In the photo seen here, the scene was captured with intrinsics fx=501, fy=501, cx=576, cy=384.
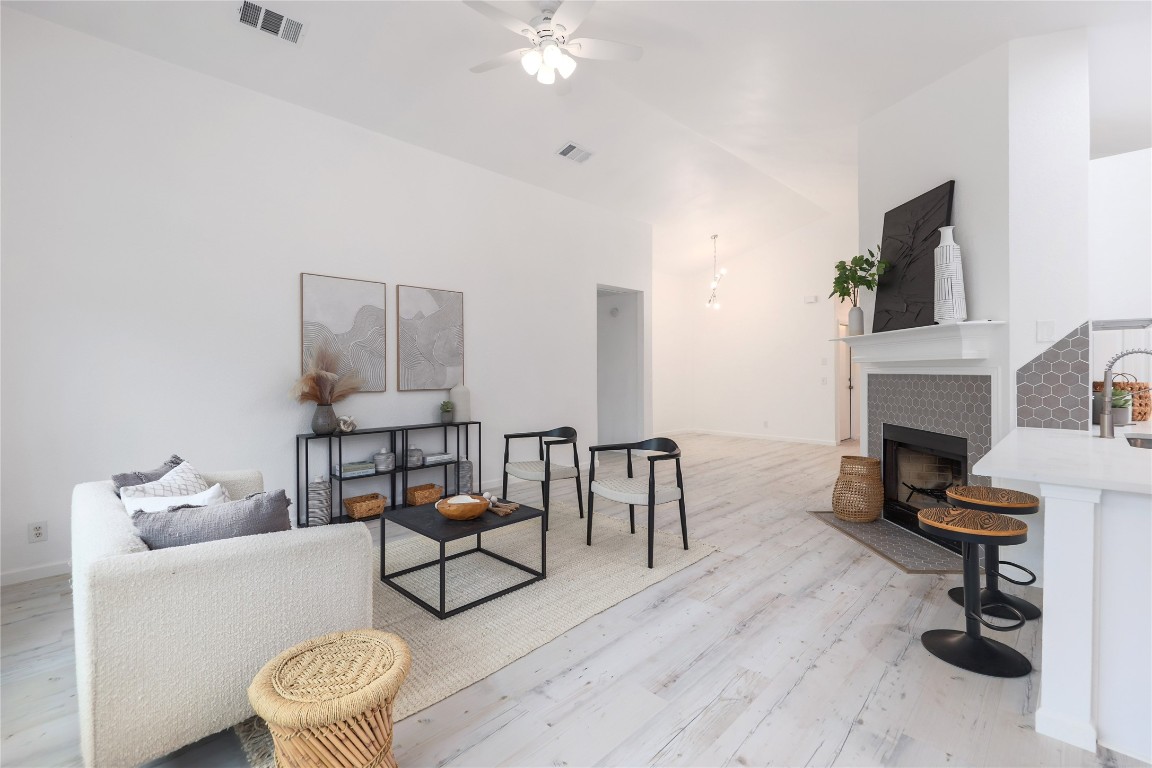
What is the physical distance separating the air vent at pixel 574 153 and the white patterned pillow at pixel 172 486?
4030 mm

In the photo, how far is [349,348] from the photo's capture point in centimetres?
401

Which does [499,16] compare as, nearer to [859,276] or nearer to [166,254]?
[166,254]

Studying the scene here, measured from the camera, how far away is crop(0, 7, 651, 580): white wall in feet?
9.27

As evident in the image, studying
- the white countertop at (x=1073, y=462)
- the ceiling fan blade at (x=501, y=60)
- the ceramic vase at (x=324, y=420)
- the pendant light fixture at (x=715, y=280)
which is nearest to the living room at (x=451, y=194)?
the ceramic vase at (x=324, y=420)

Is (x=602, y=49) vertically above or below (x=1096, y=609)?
above

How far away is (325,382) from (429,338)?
1.04 m

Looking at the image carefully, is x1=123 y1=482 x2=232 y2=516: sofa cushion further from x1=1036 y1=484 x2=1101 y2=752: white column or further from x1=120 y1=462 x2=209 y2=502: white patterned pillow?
x1=1036 y1=484 x2=1101 y2=752: white column

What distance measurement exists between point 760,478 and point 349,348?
4.28m

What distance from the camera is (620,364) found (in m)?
7.14

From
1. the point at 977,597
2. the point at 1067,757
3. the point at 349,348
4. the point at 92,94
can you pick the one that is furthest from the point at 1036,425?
the point at 92,94

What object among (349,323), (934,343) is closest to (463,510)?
(349,323)

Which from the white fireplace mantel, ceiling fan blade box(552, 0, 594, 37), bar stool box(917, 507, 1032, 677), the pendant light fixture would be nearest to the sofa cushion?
ceiling fan blade box(552, 0, 594, 37)

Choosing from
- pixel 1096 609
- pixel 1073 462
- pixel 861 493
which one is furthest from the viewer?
pixel 861 493

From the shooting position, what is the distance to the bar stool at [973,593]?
6.28 feet
